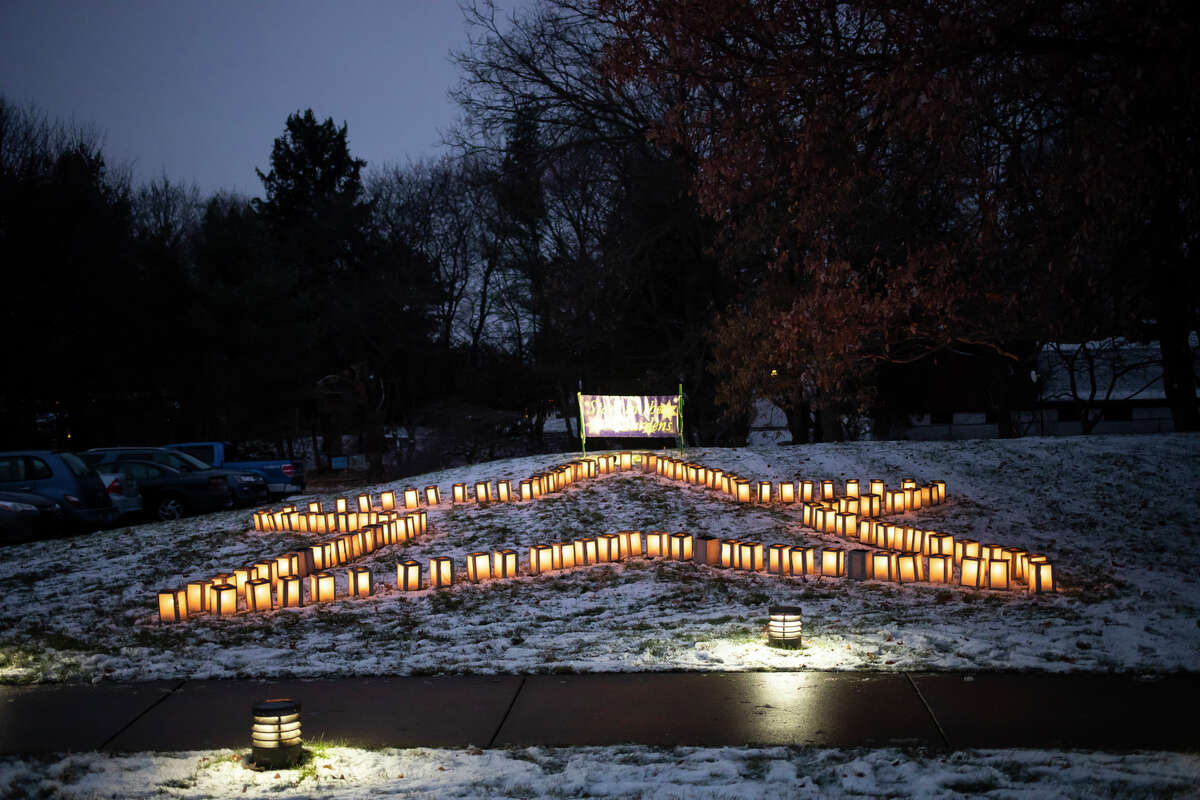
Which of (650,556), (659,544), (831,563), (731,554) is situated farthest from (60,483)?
(831,563)

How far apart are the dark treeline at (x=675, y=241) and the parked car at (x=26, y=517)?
32.9 ft

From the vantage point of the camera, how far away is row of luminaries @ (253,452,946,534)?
36.6 feet

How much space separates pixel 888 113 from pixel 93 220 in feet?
82.0

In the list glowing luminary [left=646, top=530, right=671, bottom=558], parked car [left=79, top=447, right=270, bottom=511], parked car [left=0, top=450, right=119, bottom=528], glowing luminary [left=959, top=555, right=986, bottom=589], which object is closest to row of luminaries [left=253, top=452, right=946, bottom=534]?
glowing luminary [left=646, top=530, right=671, bottom=558]

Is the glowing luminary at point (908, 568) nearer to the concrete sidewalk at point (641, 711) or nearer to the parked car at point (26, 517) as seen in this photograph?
the concrete sidewalk at point (641, 711)

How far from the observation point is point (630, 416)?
1328cm

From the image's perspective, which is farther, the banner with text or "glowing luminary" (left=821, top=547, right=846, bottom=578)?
the banner with text

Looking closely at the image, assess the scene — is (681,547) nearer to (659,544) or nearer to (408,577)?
(659,544)

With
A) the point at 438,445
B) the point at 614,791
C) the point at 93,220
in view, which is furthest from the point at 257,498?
the point at 614,791

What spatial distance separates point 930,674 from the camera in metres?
5.89

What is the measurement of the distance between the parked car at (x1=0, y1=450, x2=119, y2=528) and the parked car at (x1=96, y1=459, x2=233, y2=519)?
139 centimetres

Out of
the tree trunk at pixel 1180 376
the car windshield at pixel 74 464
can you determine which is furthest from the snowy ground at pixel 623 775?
the car windshield at pixel 74 464

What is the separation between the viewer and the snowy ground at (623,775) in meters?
4.14

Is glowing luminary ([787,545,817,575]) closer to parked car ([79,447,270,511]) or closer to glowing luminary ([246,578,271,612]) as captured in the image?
glowing luminary ([246,578,271,612])
